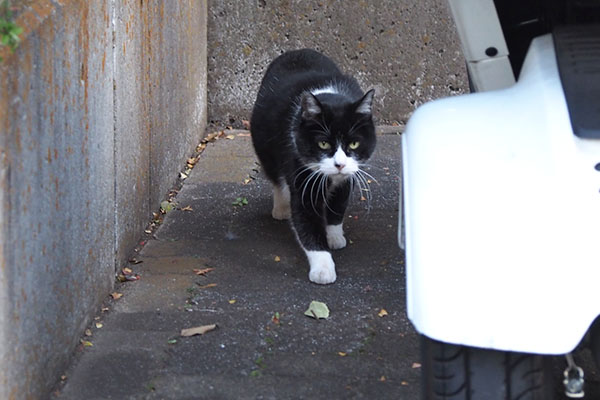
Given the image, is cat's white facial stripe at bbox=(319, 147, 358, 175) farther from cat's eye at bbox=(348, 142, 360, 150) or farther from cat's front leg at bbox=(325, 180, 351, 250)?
cat's front leg at bbox=(325, 180, 351, 250)

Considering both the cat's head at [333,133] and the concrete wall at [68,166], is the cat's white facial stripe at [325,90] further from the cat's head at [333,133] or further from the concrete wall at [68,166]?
the concrete wall at [68,166]

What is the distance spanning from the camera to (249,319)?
2.97 m

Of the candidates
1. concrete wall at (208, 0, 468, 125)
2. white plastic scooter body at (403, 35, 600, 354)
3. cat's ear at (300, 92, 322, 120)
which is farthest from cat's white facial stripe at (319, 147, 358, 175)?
concrete wall at (208, 0, 468, 125)

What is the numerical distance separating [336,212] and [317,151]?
14.7 inches

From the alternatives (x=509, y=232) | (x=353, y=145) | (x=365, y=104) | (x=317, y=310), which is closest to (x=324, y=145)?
(x=353, y=145)

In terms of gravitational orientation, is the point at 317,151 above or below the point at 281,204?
above

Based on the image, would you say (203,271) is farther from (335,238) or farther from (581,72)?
(581,72)

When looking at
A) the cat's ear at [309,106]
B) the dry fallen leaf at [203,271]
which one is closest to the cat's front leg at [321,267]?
the dry fallen leaf at [203,271]

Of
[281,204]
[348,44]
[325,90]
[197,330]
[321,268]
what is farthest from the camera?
[348,44]

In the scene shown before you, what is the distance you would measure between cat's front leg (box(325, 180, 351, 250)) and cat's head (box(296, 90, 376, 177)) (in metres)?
0.18

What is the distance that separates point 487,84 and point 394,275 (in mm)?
1487

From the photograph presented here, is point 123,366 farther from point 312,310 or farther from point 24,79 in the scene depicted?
point 24,79

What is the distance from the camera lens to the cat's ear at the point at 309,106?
11.5 ft

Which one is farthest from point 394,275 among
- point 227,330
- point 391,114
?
point 391,114
